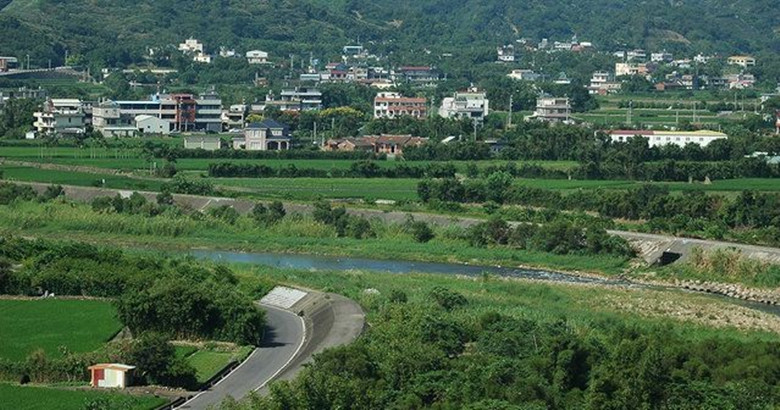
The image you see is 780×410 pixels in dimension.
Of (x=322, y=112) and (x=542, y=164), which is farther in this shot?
(x=322, y=112)

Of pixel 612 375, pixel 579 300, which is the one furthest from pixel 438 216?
pixel 612 375

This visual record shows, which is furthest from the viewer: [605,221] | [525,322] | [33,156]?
[33,156]

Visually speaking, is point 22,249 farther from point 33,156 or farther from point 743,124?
point 743,124

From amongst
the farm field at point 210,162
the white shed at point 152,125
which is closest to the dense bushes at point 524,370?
the farm field at point 210,162

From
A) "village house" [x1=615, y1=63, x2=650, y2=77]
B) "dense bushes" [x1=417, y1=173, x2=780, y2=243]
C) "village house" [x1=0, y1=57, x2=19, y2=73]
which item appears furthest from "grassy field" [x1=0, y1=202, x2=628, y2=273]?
"village house" [x1=615, y1=63, x2=650, y2=77]

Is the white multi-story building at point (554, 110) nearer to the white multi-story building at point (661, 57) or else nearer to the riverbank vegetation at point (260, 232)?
→ the riverbank vegetation at point (260, 232)

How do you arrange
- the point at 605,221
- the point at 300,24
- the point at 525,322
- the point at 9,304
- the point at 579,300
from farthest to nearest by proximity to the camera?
the point at 300,24 → the point at 605,221 → the point at 579,300 → the point at 9,304 → the point at 525,322
